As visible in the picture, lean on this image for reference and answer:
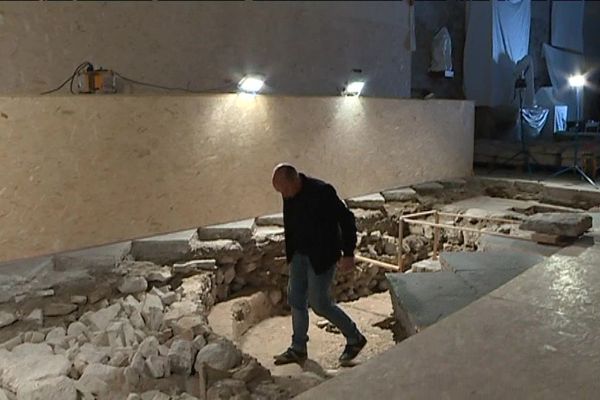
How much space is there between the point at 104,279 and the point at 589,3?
45.2ft

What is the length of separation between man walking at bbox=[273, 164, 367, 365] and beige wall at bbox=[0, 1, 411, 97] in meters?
1.25

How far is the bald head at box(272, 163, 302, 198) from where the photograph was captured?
3.95m

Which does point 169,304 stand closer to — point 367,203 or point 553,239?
point 553,239

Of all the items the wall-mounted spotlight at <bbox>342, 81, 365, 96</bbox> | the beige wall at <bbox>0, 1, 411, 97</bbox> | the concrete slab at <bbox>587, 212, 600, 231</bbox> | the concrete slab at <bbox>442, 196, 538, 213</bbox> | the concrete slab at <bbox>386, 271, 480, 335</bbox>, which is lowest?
the concrete slab at <bbox>386, 271, 480, 335</bbox>

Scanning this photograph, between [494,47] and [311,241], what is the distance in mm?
8086

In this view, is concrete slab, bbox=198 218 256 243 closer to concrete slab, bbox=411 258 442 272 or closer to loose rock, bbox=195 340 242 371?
concrete slab, bbox=411 258 442 272

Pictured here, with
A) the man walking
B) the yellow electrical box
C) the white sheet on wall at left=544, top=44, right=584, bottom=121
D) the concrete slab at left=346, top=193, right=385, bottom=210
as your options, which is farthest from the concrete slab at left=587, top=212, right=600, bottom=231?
the white sheet on wall at left=544, top=44, right=584, bottom=121

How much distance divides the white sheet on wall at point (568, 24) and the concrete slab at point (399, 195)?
7260 mm

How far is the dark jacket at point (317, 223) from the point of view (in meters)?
4.03

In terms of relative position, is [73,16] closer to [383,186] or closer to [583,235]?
[383,186]

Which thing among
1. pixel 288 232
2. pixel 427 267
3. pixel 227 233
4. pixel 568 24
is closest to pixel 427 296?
pixel 288 232

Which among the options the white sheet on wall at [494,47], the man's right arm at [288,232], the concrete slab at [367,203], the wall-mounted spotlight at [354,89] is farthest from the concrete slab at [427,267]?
the white sheet on wall at [494,47]

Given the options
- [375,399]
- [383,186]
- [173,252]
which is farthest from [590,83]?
[375,399]

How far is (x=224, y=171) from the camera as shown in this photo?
6.02 meters
